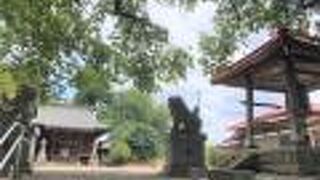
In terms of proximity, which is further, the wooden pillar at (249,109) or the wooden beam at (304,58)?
the wooden pillar at (249,109)

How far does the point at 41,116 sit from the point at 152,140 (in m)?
9.02

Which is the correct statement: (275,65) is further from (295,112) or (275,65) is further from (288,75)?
(295,112)

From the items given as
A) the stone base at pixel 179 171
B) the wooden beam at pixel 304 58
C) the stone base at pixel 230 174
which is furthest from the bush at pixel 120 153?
the wooden beam at pixel 304 58

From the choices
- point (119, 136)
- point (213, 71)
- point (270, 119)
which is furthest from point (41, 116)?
point (213, 71)

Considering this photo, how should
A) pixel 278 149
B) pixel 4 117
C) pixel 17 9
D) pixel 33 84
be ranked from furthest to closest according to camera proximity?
pixel 278 149 → pixel 33 84 → pixel 4 117 → pixel 17 9

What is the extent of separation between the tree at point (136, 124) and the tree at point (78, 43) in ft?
Answer: 55.9

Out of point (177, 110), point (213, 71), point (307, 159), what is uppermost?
point (213, 71)

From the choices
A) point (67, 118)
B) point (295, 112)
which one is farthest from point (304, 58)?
point (67, 118)

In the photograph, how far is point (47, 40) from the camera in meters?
13.9

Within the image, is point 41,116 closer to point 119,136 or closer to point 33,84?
point 119,136

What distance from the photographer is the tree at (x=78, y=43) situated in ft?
43.4

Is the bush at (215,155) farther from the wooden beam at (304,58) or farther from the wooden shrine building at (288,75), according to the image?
the wooden beam at (304,58)

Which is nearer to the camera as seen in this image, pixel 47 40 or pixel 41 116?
pixel 47 40

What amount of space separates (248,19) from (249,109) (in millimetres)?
4221
